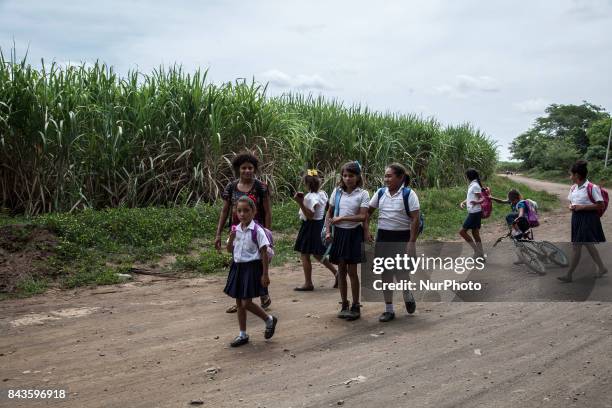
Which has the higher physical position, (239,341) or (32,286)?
(239,341)

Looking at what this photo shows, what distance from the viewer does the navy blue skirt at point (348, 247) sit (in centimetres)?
618

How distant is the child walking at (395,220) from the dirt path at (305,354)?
1.54 ft

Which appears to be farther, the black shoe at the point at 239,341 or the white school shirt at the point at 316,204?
the white school shirt at the point at 316,204

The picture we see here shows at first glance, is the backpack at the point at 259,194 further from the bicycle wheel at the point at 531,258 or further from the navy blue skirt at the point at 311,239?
the bicycle wheel at the point at 531,258

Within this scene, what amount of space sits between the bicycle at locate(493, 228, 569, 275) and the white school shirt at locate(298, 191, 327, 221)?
3.13 meters

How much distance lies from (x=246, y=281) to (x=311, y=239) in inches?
94.2

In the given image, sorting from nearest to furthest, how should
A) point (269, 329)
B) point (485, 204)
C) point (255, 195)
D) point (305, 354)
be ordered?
point (305, 354) → point (269, 329) → point (255, 195) → point (485, 204)

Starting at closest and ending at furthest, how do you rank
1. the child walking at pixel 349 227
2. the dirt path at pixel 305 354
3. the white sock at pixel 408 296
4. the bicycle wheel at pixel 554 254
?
the dirt path at pixel 305 354
the child walking at pixel 349 227
the white sock at pixel 408 296
the bicycle wheel at pixel 554 254

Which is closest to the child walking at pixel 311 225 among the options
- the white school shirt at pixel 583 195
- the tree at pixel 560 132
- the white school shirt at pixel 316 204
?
the white school shirt at pixel 316 204

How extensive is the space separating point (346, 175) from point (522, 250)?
3.98m

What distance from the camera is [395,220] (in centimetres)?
629

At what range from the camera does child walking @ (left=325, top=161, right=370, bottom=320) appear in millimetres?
6172

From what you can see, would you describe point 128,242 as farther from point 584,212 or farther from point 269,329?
point 584,212

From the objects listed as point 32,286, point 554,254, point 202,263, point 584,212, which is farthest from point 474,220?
point 32,286
